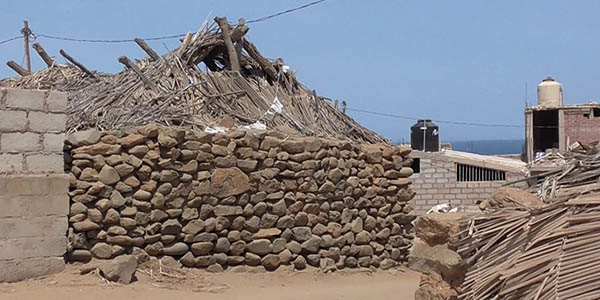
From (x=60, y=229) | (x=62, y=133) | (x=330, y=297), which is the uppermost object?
(x=62, y=133)

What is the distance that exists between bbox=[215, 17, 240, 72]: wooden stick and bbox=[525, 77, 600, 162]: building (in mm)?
15484

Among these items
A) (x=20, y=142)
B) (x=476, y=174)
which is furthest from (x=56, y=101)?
(x=476, y=174)

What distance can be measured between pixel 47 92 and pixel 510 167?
16145 mm

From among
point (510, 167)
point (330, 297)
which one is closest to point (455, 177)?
point (510, 167)

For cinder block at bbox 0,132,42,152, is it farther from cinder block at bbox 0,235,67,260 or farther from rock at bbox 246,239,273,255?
rock at bbox 246,239,273,255

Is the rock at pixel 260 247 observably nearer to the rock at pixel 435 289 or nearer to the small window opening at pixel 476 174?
the rock at pixel 435 289

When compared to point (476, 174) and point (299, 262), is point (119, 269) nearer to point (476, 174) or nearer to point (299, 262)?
point (299, 262)

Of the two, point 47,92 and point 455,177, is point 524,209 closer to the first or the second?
point 47,92

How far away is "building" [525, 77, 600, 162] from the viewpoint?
81.6 feet

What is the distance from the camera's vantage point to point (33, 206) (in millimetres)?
7766

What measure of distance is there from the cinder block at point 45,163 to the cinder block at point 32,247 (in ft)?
2.35

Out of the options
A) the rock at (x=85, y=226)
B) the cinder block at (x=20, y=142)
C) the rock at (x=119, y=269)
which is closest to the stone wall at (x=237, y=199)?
the rock at (x=85, y=226)

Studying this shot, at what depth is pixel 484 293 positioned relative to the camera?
355 cm

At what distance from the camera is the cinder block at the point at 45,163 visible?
Answer: 786 cm
